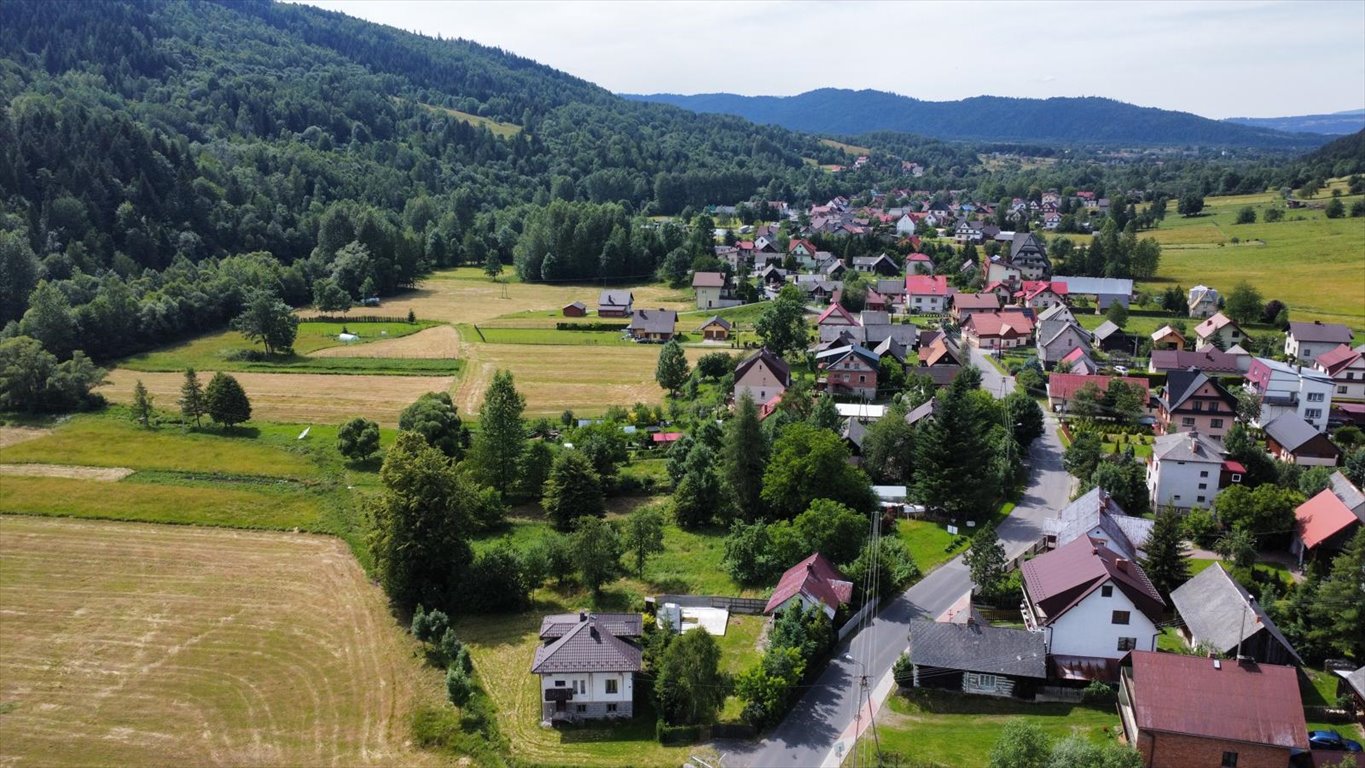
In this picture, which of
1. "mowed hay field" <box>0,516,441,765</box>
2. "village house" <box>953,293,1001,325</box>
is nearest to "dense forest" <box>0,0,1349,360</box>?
"village house" <box>953,293,1001,325</box>

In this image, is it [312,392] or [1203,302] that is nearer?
[312,392]

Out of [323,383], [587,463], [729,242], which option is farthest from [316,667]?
[729,242]

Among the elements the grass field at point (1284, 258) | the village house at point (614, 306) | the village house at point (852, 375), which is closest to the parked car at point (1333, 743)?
the village house at point (852, 375)

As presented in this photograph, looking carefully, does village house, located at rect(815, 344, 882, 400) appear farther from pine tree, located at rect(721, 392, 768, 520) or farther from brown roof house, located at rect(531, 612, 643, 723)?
brown roof house, located at rect(531, 612, 643, 723)

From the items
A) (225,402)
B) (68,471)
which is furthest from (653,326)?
(68,471)

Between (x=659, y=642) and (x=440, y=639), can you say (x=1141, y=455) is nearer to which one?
(x=659, y=642)

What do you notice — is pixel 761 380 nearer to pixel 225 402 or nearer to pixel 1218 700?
pixel 225 402
